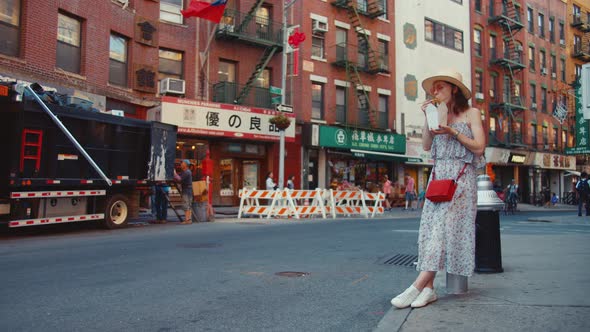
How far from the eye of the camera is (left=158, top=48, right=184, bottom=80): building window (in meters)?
22.5

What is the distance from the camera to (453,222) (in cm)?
425

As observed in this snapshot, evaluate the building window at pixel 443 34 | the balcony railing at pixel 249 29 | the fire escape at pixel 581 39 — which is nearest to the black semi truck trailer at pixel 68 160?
the balcony railing at pixel 249 29

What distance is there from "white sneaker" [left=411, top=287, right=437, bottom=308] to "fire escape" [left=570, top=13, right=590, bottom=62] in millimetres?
53108

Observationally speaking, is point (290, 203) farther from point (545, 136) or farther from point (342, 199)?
point (545, 136)

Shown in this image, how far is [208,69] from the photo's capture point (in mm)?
23828

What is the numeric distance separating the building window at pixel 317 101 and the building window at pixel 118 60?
1100cm

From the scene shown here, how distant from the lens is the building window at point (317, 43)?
28.5 metres

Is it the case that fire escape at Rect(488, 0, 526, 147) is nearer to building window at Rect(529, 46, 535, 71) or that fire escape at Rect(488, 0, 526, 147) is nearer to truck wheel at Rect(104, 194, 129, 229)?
building window at Rect(529, 46, 535, 71)

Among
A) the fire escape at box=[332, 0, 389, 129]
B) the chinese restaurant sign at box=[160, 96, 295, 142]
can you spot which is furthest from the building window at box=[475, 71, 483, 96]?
the chinese restaurant sign at box=[160, 96, 295, 142]

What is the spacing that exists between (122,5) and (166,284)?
57.7 feet

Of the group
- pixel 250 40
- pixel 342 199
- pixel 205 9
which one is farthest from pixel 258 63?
pixel 342 199

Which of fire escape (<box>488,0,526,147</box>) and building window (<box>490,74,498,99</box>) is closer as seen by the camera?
fire escape (<box>488,0,526,147</box>)

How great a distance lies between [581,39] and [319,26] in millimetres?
35436

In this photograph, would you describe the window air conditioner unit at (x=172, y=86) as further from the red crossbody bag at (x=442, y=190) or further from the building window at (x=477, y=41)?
the building window at (x=477, y=41)
